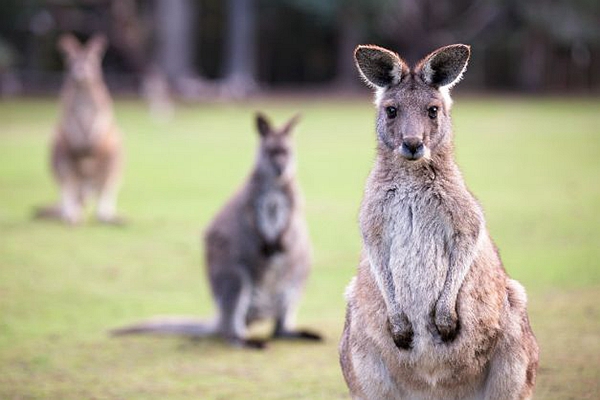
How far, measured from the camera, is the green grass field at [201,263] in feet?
16.8

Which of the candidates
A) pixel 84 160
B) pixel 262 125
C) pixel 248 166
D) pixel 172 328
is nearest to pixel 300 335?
pixel 172 328

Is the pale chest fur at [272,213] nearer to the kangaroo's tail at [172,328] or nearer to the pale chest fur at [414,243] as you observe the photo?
the kangaroo's tail at [172,328]

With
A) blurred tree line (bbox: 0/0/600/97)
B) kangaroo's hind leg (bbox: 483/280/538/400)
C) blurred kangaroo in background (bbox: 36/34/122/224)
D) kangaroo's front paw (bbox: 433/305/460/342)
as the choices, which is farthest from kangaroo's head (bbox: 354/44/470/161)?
blurred tree line (bbox: 0/0/600/97)

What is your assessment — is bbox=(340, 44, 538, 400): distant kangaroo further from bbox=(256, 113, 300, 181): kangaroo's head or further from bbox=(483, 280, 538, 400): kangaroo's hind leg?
bbox=(256, 113, 300, 181): kangaroo's head

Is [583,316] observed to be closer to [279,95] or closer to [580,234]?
[580,234]

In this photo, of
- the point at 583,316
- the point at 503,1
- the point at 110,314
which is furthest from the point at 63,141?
the point at 503,1

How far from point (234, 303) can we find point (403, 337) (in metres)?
2.30

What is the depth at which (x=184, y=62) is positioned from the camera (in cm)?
2708

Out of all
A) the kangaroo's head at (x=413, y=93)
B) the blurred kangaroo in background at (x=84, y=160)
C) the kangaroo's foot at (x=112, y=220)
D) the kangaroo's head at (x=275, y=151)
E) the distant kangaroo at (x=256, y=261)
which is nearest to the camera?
the kangaroo's head at (x=413, y=93)

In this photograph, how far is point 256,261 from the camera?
6.10 metres

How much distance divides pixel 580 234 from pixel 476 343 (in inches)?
220

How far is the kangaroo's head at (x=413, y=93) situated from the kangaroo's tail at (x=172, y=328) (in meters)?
2.45

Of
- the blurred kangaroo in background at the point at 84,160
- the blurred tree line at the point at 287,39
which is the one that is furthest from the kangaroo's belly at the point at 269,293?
the blurred tree line at the point at 287,39

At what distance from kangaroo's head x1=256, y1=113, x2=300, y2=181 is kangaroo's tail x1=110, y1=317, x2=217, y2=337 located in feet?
3.30
